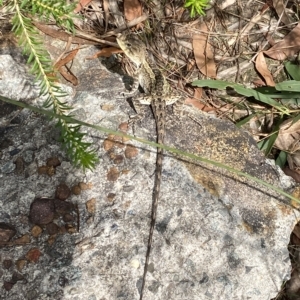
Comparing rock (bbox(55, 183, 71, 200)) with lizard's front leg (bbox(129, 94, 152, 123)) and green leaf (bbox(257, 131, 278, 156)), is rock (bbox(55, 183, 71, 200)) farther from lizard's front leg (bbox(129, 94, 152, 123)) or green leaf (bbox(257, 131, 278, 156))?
green leaf (bbox(257, 131, 278, 156))

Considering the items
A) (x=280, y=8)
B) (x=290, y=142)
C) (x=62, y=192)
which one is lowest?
(x=290, y=142)

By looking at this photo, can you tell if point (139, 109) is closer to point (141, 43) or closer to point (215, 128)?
point (215, 128)

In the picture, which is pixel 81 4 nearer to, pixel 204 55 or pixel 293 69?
pixel 204 55

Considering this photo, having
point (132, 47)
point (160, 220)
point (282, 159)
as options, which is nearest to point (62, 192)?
point (160, 220)

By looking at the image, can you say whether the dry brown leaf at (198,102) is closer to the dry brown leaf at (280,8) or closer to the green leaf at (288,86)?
the green leaf at (288,86)

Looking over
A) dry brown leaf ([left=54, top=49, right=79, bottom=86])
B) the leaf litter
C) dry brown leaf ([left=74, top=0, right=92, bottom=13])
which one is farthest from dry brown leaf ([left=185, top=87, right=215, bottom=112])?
dry brown leaf ([left=74, top=0, right=92, bottom=13])
